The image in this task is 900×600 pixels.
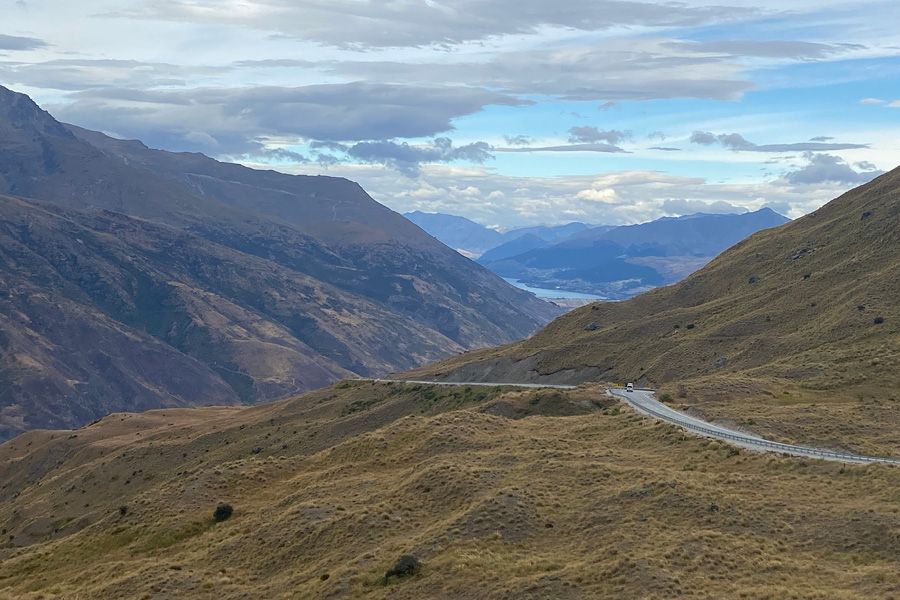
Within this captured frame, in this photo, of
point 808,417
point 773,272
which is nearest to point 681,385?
point 808,417

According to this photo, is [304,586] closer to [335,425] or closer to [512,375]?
[335,425]

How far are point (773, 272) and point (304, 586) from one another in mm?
126878

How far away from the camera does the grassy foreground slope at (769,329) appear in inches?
3568

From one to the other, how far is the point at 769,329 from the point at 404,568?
93520mm

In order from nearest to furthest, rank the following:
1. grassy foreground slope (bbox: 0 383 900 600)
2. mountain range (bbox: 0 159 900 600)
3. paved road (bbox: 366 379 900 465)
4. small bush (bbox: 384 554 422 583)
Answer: grassy foreground slope (bbox: 0 383 900 600), mountain range (bbox: 0 159 900 600), small bush (bbox: 384 554 422 583), paved road (bbox: 366 379 900 465)

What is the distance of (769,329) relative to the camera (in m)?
125

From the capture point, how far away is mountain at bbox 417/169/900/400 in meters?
96.3

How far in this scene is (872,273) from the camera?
129 meters

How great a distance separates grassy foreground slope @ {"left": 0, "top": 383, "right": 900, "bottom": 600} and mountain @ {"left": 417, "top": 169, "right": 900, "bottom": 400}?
23.6 metres

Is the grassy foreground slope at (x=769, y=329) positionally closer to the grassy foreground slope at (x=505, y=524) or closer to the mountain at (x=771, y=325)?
the mountain at (x=771, y=325)

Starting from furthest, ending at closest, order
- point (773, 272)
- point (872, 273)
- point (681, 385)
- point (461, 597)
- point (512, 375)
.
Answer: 1. point (773, 272)
2. point (512, 375)
3. point (872, 273)
4. point (681, 385)
5. point (461, 597)

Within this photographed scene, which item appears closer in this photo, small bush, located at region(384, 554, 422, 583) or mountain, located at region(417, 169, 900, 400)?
small bush, located at region(384, 554, 422, 583)

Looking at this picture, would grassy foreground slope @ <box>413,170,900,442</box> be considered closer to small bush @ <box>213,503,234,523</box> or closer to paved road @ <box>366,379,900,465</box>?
paved road @ <box>366,379,900,465</box>

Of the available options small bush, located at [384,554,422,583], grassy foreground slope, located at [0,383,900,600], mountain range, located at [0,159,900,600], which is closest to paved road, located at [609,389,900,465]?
mountain range, located at [0,159,900,600]
